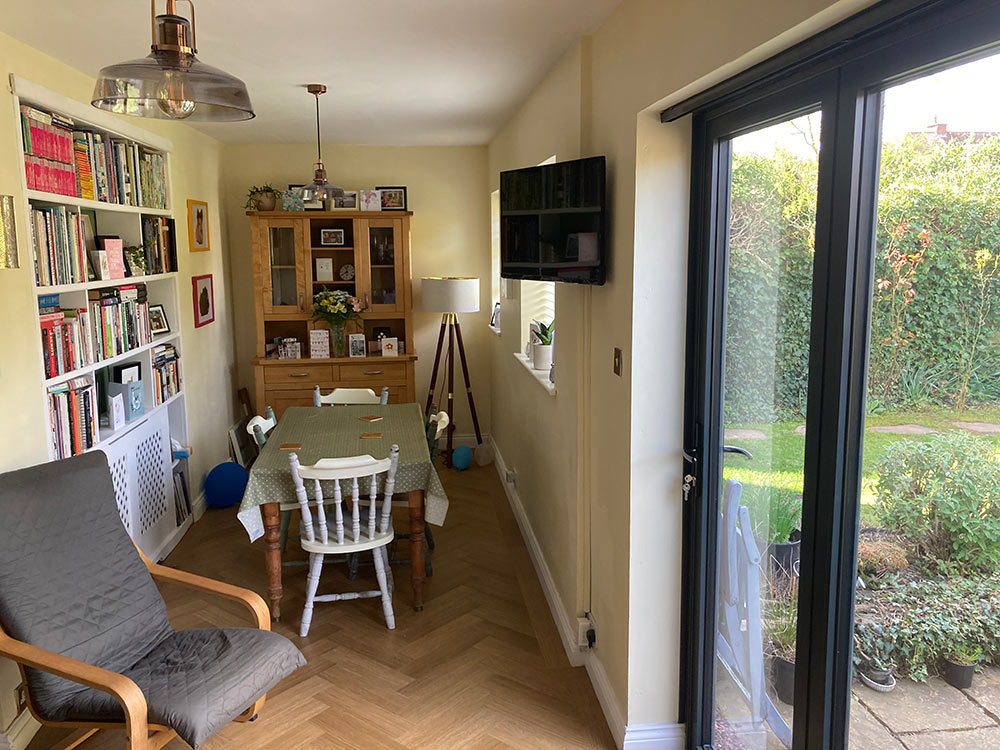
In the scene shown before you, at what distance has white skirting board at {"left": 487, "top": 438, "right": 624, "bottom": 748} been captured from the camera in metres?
2.85

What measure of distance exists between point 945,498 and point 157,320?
172 inches

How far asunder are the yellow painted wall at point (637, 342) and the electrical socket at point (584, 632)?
3.0 inches

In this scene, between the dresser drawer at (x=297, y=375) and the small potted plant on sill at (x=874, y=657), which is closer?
the small potted plant on sill at (x=874, y=657)

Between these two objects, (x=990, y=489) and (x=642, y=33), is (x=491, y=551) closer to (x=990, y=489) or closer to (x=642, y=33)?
(x=642, y=33)

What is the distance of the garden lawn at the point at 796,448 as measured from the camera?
1.40 meters

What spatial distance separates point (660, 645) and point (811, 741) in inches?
34.4

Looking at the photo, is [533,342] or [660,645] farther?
[533,342]

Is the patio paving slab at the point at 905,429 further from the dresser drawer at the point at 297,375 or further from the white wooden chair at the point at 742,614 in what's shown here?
the dresser drawer at the point at 297,375

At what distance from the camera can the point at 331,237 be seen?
6188 millimetres

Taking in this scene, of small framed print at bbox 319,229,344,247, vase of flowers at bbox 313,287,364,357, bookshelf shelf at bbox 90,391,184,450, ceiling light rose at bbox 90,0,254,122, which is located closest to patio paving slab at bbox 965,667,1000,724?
ceiling light rose at bbox 90,0,254,122

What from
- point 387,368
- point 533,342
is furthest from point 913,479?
point 387,368

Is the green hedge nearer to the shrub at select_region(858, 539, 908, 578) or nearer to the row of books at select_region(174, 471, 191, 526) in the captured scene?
the shrub at select_region(858, 539, 908, 578)

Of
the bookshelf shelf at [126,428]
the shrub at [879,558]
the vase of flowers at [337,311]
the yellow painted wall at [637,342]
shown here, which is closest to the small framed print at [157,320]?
the bookshelf shelf at [126,428]

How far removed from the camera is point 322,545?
3545mm
